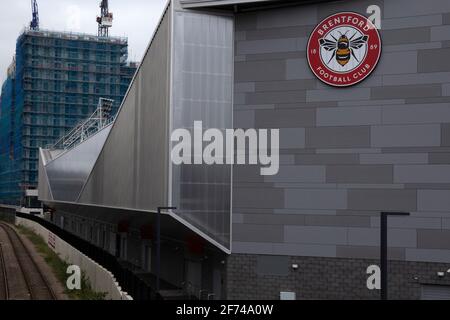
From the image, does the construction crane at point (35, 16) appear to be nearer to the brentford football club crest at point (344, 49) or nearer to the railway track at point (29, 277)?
the railway track at point (29, 277)

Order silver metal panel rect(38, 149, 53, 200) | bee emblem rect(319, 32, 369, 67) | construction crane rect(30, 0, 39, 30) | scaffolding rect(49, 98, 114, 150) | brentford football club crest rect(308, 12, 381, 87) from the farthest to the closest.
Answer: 1. construction crane rect(30, 0, 39, 30)
2. silver metal panel rect(38, 149, 53, 200)
3. scaffolding rect(49, 98, 114, 150)
4. bee emblem rect(319, 32, 369, 67)
5. brentford football club crest rect(308, 12, 381, 87)

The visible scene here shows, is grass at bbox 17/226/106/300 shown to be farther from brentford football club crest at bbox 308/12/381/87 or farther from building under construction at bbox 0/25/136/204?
building under construction at bbox 0/25/136/204

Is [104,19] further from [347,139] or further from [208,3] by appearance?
[347,139]

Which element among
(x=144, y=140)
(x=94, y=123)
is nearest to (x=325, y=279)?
(x=144, y=140)

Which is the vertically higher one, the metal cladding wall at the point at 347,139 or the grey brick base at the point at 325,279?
the metal cladding wall at the point at 347,139

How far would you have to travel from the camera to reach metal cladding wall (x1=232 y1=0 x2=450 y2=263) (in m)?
22.4

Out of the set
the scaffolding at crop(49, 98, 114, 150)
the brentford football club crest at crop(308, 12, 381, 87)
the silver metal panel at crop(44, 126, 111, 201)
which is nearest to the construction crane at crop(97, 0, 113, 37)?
the scaffolding at crop(49, 98, 114, 150)

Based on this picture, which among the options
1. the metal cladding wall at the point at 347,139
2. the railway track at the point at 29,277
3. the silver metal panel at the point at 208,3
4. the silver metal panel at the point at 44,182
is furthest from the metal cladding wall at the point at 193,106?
the silver metal panel at the point at 44,182

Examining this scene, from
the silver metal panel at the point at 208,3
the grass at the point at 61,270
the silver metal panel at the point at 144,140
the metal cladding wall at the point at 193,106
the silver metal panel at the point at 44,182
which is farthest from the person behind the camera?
the silver metal panel at the point at 44,182

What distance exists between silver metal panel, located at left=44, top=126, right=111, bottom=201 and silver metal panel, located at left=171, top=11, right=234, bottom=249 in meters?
24.9

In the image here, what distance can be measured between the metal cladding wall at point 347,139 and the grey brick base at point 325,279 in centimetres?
34

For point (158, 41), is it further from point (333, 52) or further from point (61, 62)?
point (61, 62)

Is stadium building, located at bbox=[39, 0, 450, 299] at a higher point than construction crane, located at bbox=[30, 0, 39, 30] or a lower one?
lower

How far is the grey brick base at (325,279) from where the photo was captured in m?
22.5
